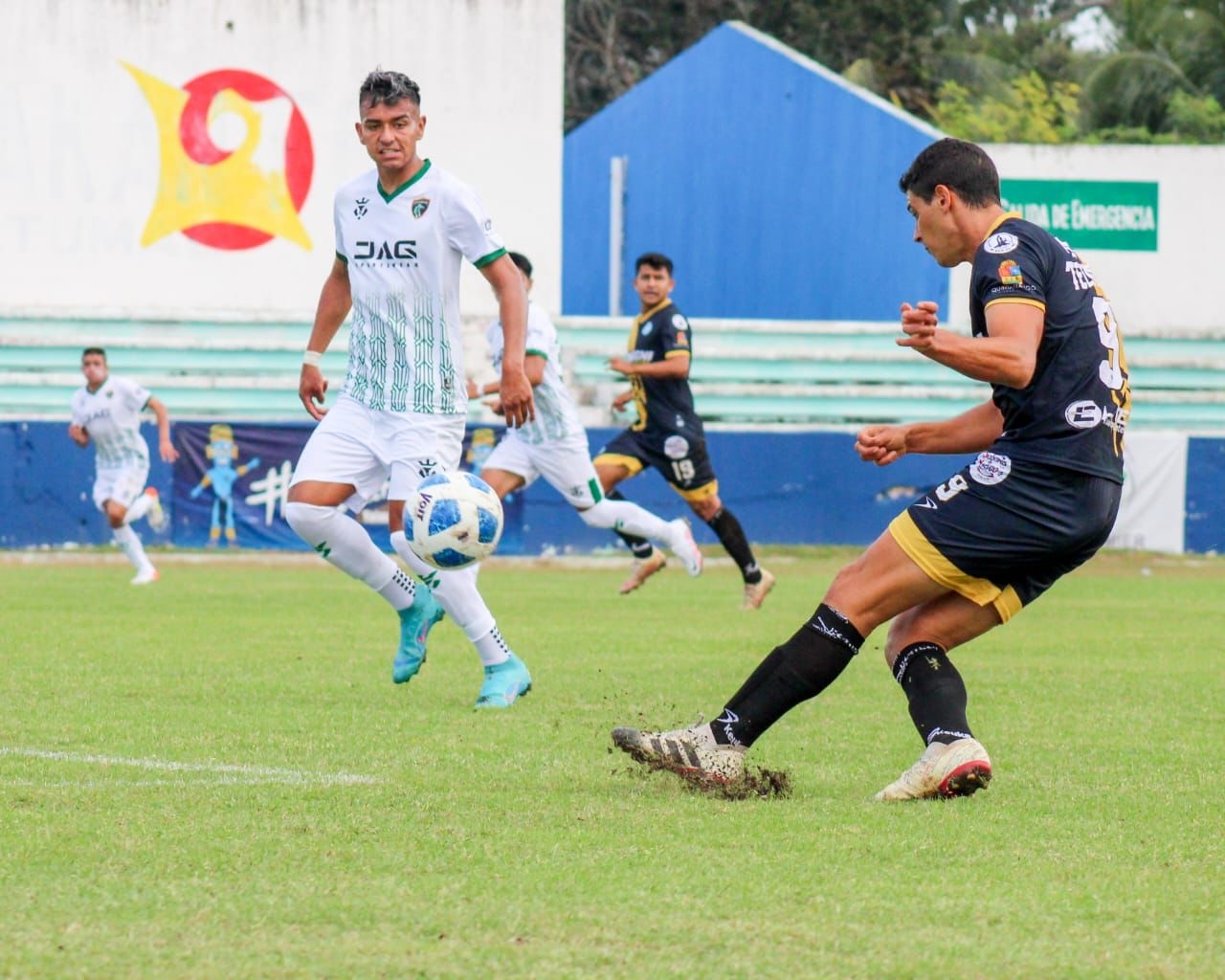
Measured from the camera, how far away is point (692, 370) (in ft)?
83.5

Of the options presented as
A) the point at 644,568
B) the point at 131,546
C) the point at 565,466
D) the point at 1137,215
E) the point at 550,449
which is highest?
the point at 1137,215

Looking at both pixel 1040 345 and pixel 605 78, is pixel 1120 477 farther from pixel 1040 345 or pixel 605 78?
pixel 605 78

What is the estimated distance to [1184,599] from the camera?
17219 millimetres

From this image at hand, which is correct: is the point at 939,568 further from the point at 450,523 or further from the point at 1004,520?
the point at 450,523

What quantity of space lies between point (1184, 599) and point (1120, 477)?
1159cm

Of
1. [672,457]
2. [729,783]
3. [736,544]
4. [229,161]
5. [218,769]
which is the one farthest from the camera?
[229,161]

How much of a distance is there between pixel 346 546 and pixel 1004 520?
354 cm

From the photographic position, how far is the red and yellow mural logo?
2588cm

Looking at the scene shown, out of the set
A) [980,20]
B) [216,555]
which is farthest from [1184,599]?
[980,20]

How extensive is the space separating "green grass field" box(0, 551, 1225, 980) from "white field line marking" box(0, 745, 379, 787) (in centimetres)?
3

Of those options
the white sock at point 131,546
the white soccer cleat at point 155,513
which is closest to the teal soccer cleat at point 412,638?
the white sock at point 131,546

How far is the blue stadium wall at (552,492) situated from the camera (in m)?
22.3

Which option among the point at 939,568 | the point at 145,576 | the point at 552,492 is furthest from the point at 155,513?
the point at 939,568

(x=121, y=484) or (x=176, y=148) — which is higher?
(x=176, y=148)
